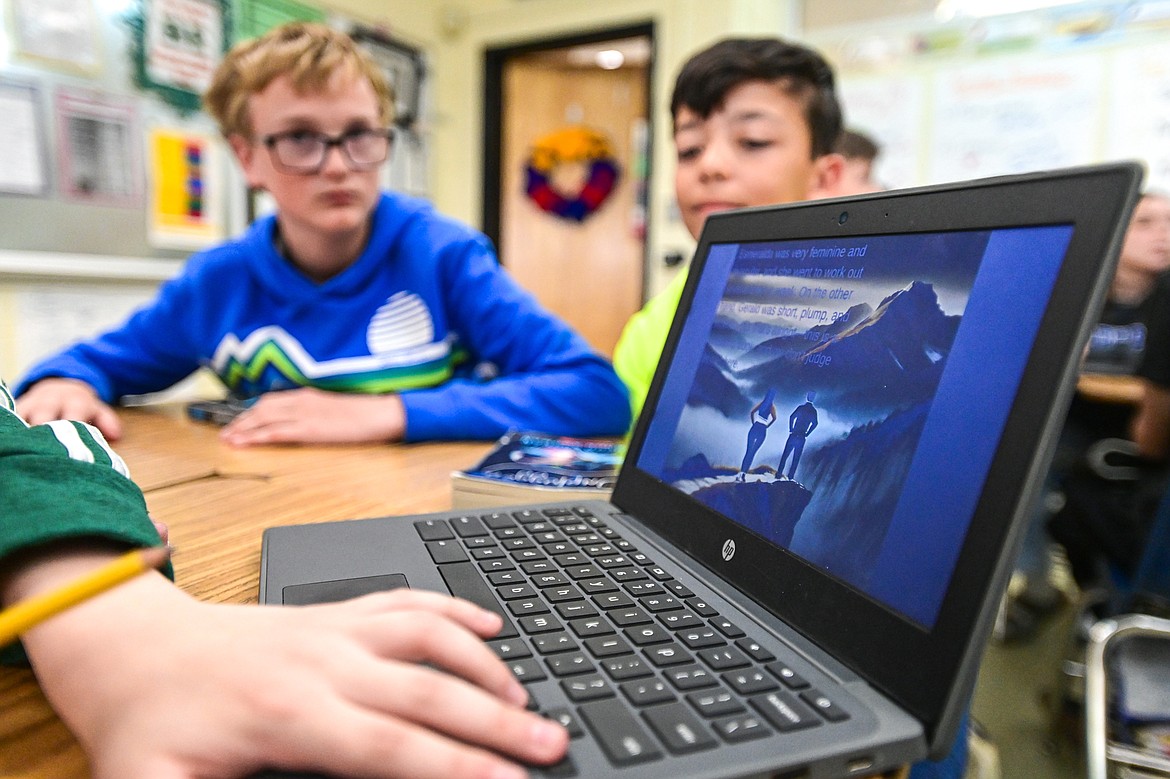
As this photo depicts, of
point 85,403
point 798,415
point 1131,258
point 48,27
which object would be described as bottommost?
point 85,403

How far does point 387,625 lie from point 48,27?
231cm

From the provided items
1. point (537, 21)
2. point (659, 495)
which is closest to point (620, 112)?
point (537, 21)

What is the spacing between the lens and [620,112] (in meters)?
3.43

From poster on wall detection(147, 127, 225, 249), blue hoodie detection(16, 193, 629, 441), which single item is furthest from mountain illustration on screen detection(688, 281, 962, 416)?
poster on wall detection(147, 127, 225, 249)

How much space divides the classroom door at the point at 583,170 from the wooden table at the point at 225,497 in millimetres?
2574

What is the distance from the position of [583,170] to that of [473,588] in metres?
3.26

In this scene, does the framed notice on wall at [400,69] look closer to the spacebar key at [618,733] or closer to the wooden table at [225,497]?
the wooden table at [225,497]

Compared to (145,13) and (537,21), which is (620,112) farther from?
(145,13)

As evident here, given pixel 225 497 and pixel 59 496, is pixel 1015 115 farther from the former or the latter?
pixel 59 496

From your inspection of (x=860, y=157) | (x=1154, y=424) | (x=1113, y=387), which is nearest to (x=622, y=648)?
(x=1154, y=424)

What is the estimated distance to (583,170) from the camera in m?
3.44

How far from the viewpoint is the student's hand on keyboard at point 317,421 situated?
0.85 meters

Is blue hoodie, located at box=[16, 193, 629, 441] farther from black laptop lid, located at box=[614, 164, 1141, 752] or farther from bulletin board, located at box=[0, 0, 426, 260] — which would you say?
bulletin board, located at box=[0, 0, 426, 260]

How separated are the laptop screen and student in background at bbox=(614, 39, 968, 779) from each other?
1.57ft
